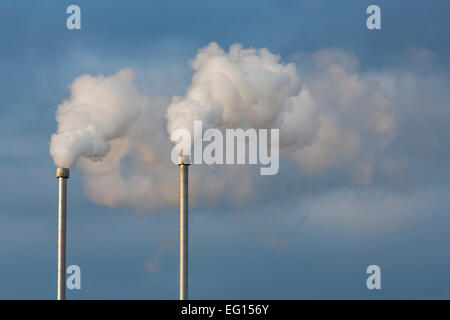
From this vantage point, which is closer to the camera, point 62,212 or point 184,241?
point 184,241

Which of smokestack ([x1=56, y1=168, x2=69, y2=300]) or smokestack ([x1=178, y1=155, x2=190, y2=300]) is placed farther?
smokestack ([x1=56, y1=168, x2=69, y2=300])

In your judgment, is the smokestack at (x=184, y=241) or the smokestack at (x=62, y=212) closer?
the smokestack at (x=184, y=241)

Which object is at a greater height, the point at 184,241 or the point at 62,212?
the point at 62,212

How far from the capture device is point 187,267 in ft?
198

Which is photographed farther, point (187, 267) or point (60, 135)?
point (60, 135)
